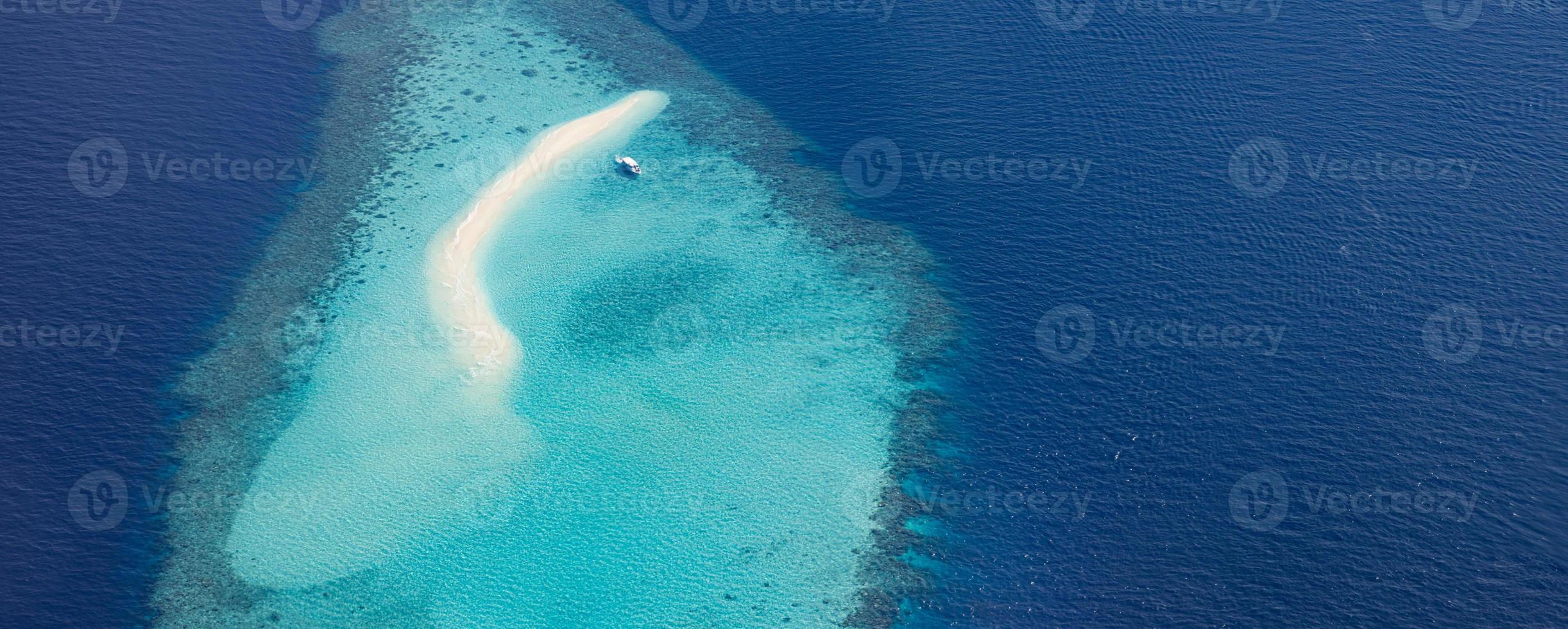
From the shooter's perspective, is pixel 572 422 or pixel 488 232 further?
pixel 488 232

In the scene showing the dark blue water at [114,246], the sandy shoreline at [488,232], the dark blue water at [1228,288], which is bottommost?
the dark blue water at [114,246]

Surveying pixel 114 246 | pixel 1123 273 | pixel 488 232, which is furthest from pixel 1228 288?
pixel 114 246

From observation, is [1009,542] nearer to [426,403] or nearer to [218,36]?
[426,403]

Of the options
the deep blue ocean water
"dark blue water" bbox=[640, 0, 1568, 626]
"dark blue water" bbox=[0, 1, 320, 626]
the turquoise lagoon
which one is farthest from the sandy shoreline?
"dark blue water" bbox=[0, 1, 320, 626]

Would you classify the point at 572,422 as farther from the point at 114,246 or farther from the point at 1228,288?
the point at 1228,288

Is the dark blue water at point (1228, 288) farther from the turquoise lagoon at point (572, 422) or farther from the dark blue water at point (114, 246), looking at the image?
the dark blue water at point (114, 246)

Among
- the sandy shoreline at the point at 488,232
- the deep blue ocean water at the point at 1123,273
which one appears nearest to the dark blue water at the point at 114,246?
the deep blue ocean water at the point at 1123,273
